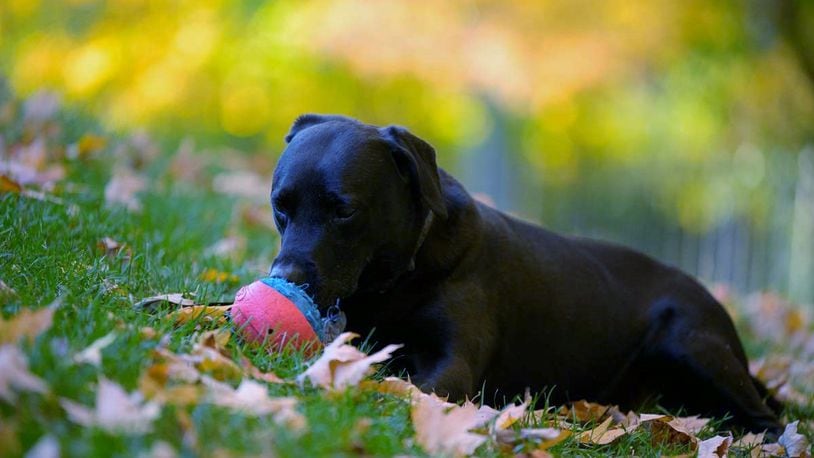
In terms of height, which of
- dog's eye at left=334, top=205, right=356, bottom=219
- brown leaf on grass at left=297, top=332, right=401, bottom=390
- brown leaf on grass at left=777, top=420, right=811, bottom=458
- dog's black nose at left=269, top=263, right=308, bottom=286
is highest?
dog's eye at left=334, top=205, right=356, bottom=219

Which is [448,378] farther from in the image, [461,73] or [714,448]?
[461,73]

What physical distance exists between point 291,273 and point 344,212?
0.32 metres

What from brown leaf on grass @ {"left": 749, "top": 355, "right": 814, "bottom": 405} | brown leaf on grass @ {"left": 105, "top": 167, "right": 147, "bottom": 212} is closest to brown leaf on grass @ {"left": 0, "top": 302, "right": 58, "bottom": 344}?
brown leaf on grass @ {"left": 105, "top": 167, "right": 147, "bottom": 212}

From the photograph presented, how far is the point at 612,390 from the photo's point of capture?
454cm

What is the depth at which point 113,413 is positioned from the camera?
2293mm

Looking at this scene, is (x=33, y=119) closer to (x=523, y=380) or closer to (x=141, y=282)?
(x=141, y=282)

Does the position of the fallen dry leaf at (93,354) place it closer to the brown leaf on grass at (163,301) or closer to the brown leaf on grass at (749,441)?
the brown leaf on grass at (163,301)

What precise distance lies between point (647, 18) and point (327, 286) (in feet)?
30.0

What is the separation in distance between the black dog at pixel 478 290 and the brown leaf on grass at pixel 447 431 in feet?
2.09

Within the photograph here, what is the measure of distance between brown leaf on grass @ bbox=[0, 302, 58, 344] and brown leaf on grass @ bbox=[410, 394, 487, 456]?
3.57 feet

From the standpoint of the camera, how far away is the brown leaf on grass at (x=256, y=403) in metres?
2.56

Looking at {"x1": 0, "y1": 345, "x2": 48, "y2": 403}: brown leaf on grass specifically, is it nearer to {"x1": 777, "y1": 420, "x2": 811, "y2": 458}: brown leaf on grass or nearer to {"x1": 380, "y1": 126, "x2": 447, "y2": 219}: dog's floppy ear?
{"x1": 380, "y1": 126, "x2": 447, "y2": 219}: dog's floppy ear

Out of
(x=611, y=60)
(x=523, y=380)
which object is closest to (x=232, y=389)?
(x=523, y=380)

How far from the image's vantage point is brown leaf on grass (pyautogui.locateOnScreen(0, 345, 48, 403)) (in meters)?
2.32
